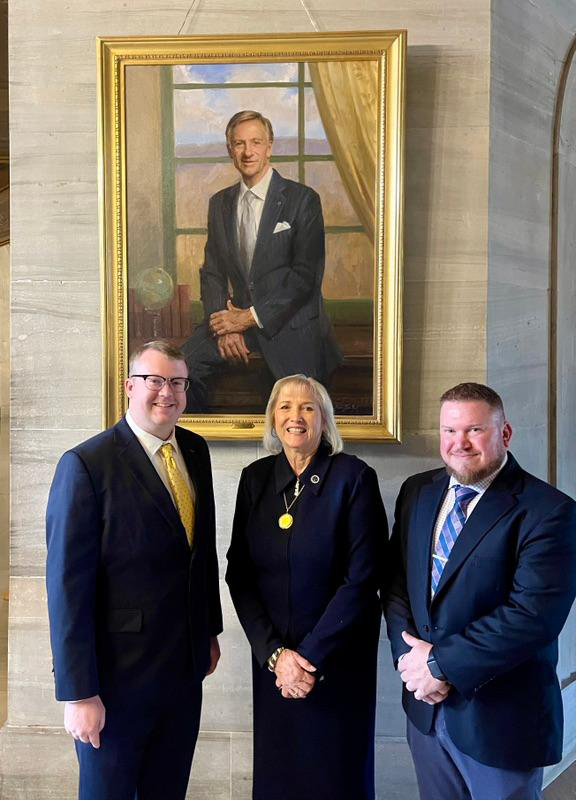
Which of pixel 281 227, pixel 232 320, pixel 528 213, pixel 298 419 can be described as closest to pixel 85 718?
pixel 298 419

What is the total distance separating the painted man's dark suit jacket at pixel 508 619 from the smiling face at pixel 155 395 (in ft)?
3.55

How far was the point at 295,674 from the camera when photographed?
2908mm

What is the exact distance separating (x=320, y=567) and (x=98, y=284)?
78.7 inches

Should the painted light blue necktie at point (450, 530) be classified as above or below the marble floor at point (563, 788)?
above

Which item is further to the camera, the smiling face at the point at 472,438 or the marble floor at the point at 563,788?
the marble floor at the point at 563,788

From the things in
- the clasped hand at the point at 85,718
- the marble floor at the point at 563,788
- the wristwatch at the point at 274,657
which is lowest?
the marble floor at the point at 563,788

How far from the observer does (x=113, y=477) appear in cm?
275

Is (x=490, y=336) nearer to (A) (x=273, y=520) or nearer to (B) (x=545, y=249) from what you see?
(B) (x=545, y=249)

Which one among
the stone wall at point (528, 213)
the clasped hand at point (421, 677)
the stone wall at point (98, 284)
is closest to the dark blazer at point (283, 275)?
the stone wall at point (98, 284)

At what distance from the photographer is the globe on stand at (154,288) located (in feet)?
13.3

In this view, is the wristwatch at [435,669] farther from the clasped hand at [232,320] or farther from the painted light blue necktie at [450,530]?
the clasped hand at [232,320]

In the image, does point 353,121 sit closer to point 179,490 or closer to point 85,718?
point 179,490

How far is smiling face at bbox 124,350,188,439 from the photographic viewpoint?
280cm

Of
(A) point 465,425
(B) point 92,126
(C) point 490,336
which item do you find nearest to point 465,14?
(C) point 490,336
